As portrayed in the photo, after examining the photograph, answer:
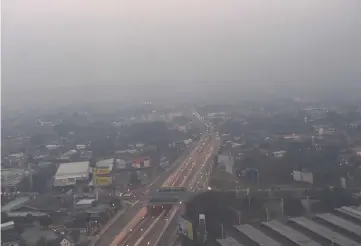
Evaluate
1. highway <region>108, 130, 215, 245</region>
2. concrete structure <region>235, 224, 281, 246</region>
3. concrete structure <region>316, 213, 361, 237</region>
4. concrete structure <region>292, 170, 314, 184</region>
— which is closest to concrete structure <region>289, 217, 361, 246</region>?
concrete structure <region>316, 213, 361, 237</region>

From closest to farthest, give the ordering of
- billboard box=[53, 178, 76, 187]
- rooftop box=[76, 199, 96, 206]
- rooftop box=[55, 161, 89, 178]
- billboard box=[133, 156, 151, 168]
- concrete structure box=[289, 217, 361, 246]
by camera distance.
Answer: concrete structure box=[289, 217, 361, 246], rooftop box=[76, 199, 96, 206], billboard box=[53, 178, 76, 187], rooftop box=[55, 161, 89, 178], billboard box=[133, 156, 151, 168]

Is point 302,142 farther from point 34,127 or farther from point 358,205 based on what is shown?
point 34,127

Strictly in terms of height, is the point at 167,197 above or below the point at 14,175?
below

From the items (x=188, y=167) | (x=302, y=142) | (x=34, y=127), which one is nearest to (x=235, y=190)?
(x=188, y=167)

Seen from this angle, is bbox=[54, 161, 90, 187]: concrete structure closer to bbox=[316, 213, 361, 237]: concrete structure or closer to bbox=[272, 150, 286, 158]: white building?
bbox=[272, 150, 286, 158]: white building

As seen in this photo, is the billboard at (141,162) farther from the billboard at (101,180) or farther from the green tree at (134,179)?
the billboard at (101,180)

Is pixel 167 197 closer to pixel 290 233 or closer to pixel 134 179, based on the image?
pixel 134 179

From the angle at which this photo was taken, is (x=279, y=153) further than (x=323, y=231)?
Yes

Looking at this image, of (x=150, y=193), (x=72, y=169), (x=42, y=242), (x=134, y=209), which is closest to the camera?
(x=42, y=242)

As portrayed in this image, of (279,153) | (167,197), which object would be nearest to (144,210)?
(167,197)
